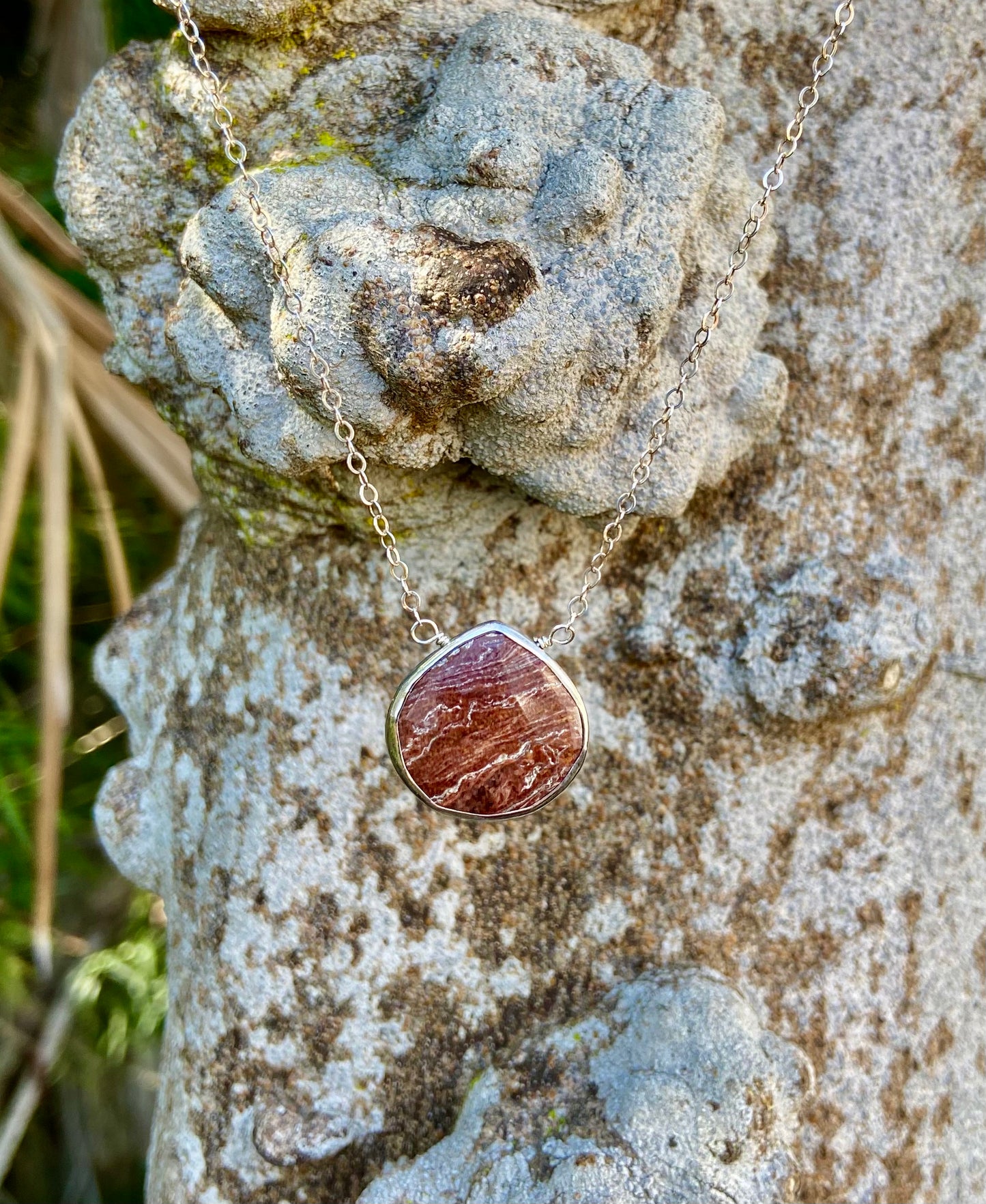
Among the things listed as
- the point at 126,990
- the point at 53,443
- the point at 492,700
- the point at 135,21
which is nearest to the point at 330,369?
the point at 492,700

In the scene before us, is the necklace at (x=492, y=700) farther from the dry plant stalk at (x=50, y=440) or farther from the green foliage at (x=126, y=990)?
the green foliage at (x=126, y=990)

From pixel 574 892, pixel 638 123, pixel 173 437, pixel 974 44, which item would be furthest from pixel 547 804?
pixel 173 437

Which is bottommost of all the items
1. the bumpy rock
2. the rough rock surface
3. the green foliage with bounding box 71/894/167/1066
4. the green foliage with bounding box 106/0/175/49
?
the green foliage with bounding box 71/894/167/1066

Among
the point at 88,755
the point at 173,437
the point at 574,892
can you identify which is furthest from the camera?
the point at 88,755

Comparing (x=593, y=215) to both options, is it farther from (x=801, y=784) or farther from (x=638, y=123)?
(x=801, y=784)

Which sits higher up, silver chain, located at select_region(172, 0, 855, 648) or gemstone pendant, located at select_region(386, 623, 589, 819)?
silver chain, located at select_region(172, 0, 855, 648)

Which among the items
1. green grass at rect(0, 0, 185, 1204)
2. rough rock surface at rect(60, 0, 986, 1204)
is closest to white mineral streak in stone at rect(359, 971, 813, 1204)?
rough rock surface at rect(60, 0, 986, 1204)

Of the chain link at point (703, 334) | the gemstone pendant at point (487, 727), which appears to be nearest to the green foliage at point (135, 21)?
the chain link at point (703, 334)

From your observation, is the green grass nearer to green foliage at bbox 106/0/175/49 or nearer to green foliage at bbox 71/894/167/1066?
green foliage at bbox 71/894/167/1066
